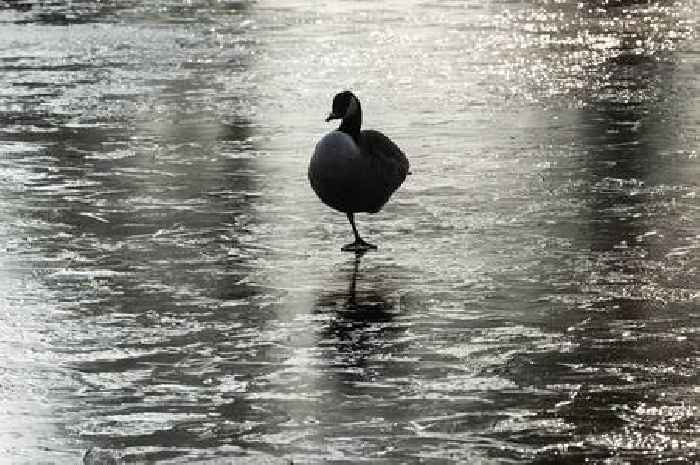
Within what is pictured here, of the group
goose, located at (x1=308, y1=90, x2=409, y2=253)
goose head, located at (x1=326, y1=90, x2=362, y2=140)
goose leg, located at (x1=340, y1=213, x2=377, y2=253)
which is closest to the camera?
goose leg, located at (x1=340, y1=213, x2=377, y2=253)

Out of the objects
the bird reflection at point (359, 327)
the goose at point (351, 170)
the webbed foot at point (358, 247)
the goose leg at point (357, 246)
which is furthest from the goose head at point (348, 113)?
the bird reflection at point (359, 327)

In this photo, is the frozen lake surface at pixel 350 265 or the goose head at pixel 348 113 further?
the goose head at pixel 348 113

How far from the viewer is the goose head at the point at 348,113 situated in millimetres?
13219

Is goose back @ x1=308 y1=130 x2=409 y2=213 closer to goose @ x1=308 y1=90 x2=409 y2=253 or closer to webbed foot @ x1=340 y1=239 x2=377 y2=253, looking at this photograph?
goose @ x1=308 y1=90 x2=409 y2=253

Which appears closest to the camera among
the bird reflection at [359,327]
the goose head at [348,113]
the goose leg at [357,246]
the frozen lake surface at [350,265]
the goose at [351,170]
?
the frozen lake surface at [350,265]

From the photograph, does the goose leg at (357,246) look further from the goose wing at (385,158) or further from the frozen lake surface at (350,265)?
the goose wing at (385,158)

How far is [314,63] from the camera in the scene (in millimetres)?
24141

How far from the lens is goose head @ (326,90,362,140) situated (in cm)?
1322

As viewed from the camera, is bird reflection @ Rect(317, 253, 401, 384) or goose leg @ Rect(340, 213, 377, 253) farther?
goose leg @ Rect(340, 213, 377, 253)

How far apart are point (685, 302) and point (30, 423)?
4.29 metres

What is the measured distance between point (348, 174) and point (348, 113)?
53 centimetres

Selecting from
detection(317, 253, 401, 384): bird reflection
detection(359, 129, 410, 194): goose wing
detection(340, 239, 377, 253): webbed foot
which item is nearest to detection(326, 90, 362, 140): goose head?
detection(359, 129, 410, 194): goose wing

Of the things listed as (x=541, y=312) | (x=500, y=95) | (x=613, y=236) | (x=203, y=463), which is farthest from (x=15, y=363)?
(x=500, y=95)

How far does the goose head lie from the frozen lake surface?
0.78 meters
